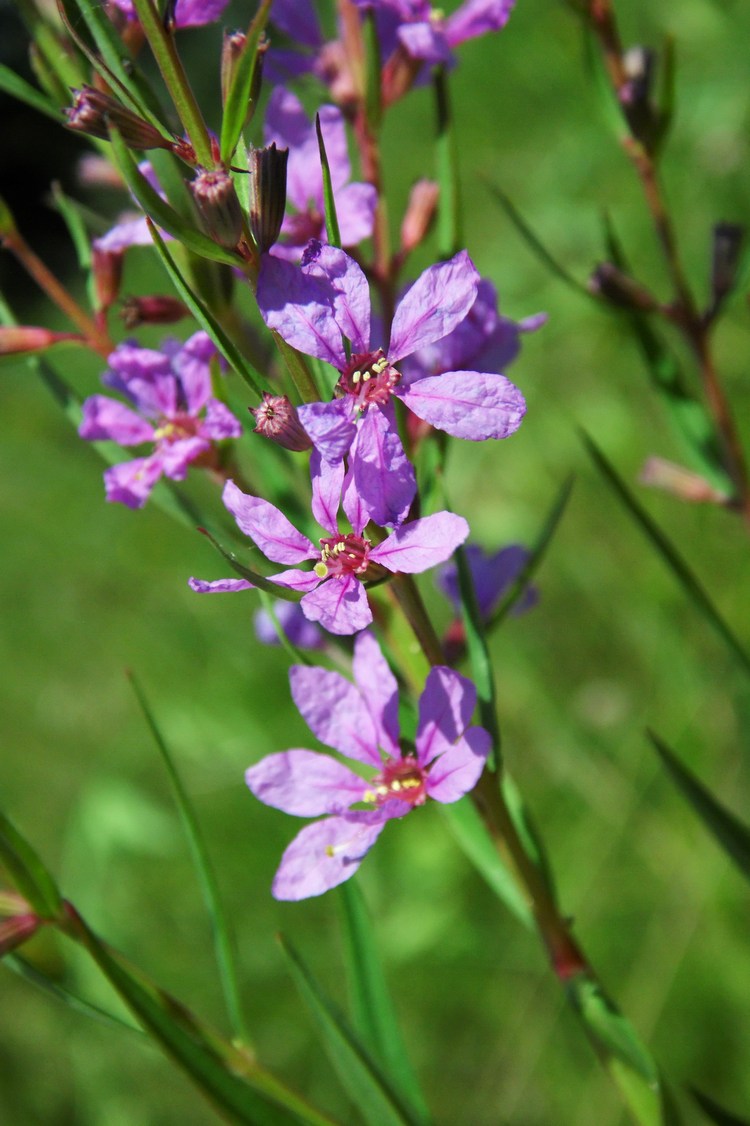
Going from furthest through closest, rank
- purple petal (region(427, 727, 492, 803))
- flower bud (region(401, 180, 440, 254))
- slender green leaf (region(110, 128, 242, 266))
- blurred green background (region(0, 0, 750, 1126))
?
blurred green background (region(0, 0, 750, 1126))
flower bud (region(401, 180, 440, 254))
purple petal (region(427, 727, 492, 803))
slender green leaf (region(110, 128, 242, 266))

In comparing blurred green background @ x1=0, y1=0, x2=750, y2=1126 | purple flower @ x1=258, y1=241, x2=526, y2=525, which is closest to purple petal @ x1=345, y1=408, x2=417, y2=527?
purple flower @ x1=258, y1=241, x2=526, y2=525

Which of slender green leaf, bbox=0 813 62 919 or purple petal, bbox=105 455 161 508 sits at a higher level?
purple petal, bbox=105 455 161 508

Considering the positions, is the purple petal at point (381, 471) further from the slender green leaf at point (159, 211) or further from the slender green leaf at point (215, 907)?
the slender green leaf at point (215, 907)

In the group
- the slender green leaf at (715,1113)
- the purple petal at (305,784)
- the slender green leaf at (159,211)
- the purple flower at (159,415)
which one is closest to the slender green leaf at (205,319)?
the slender green leaf at (159,211)

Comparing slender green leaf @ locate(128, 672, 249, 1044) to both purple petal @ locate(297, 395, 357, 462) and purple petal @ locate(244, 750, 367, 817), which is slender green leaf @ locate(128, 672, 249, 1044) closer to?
purple petal @ locate(244, 750, 367, 817)

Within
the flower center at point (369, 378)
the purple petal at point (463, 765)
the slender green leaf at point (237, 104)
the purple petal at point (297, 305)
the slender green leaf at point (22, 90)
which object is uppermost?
the slender green leaf at point (22, 90)

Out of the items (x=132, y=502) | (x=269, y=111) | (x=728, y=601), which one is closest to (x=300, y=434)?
(x=132, y=502)

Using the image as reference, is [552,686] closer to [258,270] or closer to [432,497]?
[432,497]
